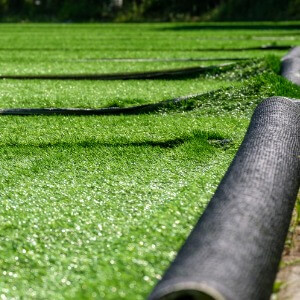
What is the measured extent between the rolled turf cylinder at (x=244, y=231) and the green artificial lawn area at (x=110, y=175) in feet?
0.63

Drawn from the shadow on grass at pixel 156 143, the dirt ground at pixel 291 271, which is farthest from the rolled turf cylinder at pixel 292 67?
the dirt ground at pixel 291 271

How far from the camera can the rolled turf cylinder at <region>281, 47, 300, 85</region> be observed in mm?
6145

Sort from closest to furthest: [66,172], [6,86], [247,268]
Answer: [247,268] → [66,172] → [6,86]

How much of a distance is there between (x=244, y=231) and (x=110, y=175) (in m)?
1.40

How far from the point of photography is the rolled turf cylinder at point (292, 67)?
20.2 feet

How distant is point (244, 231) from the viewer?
226cm

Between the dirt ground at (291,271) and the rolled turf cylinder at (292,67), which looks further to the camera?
the rolled turf cylinder at (292,67)

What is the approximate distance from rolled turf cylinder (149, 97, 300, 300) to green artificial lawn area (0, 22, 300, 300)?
191 millimetres

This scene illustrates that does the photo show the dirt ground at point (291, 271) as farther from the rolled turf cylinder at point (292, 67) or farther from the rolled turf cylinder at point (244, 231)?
the rolled turf cylinder at point (292, 67)

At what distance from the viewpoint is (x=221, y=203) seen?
254cm

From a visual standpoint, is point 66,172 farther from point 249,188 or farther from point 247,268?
point 247,268

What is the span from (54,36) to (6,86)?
8109 mm

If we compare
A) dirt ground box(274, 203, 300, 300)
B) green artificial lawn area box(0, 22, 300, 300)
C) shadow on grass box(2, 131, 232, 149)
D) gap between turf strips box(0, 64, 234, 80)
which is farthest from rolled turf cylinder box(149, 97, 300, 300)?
gap between turf strips box(0, 64, 234, 80)

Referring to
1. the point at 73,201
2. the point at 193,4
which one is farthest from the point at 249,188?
the point at 193,4
